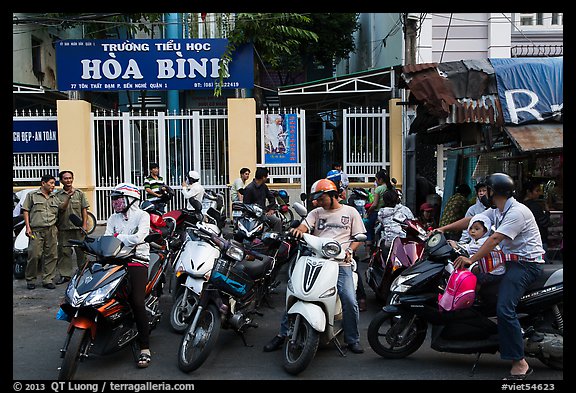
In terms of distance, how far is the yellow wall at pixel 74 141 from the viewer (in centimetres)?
1173

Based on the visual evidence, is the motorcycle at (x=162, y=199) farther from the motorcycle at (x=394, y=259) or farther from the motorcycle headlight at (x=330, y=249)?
the motorcycle headlight at (x=330, y=249)

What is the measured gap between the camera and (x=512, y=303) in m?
4.32

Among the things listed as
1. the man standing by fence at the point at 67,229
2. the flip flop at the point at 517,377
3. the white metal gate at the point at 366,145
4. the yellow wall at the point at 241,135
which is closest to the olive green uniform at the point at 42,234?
the man standing by fence at the point at 67,229

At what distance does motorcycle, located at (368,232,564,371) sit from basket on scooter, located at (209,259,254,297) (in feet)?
3.98

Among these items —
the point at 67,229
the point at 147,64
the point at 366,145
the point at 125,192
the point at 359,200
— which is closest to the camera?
the point at 125,192

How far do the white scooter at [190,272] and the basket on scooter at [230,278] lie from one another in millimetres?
267

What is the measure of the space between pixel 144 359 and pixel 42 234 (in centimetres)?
373

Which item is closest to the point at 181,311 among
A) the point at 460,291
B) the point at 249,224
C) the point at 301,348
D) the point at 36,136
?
the point at 249,224

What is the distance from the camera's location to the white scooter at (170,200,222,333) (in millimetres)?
5375

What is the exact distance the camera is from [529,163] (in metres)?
8.83

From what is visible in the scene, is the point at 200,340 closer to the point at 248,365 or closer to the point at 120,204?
the point at 248,365

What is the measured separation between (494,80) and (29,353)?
272 inches
